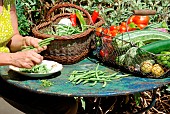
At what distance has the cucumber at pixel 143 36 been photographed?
8.39 feet

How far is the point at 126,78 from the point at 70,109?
404 millimetres

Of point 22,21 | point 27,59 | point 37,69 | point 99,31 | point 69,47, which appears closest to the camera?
point 27,59

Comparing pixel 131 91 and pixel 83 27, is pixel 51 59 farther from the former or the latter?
pixel 131 91

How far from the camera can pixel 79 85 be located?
2.29 m

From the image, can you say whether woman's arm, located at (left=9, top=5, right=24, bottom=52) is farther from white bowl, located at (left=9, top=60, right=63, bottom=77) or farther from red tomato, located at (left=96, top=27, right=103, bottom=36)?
red tomato, located at (left=96, top=27, right=103, bottom=36)

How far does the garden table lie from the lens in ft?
7.20

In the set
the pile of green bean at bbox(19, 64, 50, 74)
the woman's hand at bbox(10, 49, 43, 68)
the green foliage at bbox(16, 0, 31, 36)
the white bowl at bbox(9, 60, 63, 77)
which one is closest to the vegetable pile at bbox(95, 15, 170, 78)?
the white bowl at bbox(9, 60, 63, 77)

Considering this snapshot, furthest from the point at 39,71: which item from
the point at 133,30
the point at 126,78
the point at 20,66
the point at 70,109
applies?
the point at 133,30

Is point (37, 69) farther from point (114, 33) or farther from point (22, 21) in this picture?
point (22, 21)

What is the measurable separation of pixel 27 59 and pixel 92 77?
1.39 ft

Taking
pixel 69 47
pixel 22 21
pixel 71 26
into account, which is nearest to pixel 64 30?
pixel 71 26

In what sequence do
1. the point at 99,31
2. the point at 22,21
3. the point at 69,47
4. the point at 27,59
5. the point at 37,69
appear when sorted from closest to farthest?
the point at 27,59
the point at 37,69
the point at 69,47
the point at 99,31
the point at 22,21

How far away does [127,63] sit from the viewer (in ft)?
8.05

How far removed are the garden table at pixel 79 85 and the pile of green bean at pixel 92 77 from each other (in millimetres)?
28
